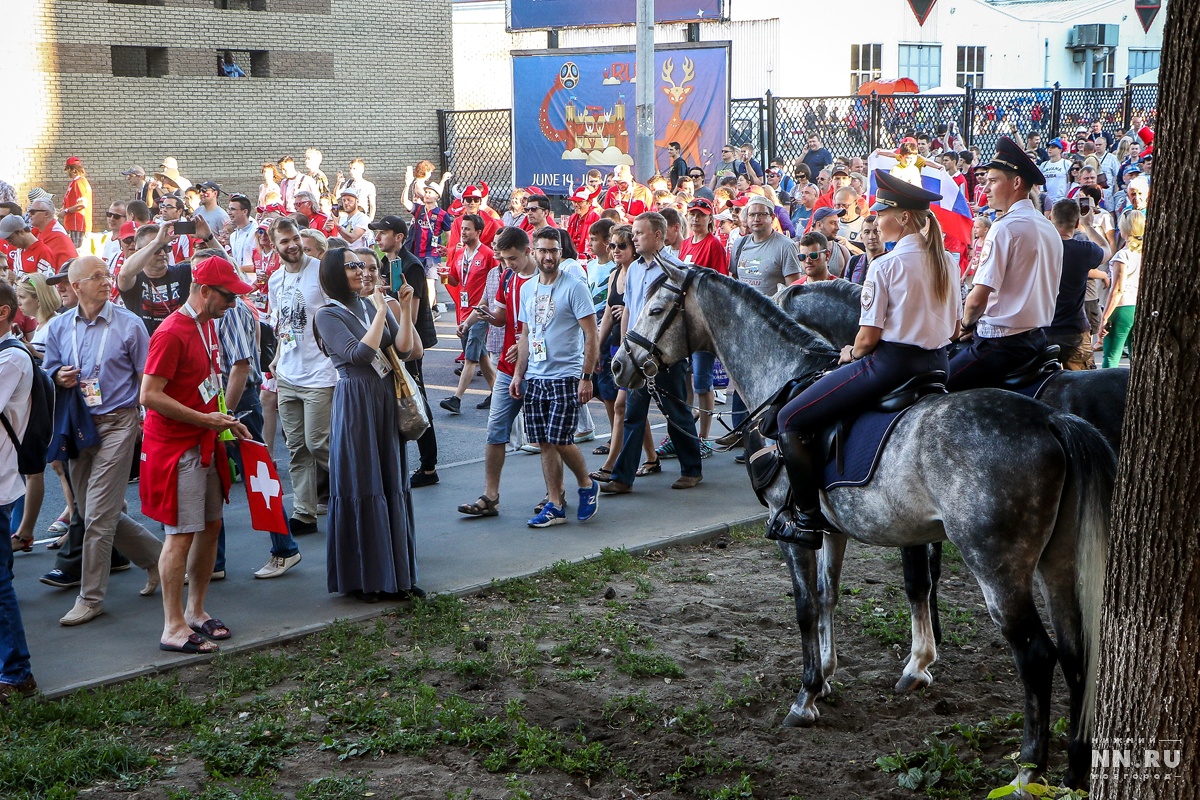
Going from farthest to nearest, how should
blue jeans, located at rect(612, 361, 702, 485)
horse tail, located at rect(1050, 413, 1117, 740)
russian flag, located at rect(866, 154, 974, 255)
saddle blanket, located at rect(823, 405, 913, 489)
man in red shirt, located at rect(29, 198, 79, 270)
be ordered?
1. man in red shirt, located at rect(29, 198, 79, 270)
2. russian flag, located at rect(866, 154, 974, 255)
3. blue jeans, located at rect(612, 361, 702, 485)
4. saddle blanket, located at rect(823, 405, 913, 489)
5. horse tail, located at rect(1050, 413, 1117, 740)

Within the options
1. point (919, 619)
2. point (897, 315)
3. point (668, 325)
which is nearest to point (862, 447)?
point (897, 315)

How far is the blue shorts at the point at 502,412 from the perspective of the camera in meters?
8.27

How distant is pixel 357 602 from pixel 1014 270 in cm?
420

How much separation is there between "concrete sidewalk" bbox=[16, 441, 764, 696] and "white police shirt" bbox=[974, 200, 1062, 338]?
10.2 feet

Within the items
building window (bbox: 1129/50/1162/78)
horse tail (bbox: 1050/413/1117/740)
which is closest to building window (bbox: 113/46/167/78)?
horse tail (bbox: 1050/413/1117/740)

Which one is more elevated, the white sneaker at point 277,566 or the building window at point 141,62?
the building window at point 141,62

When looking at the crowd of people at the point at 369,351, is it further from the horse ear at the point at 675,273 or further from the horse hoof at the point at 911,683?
the horse hoof at the point at 911,683

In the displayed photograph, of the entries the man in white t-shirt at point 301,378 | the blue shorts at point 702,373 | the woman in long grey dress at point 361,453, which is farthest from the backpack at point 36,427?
the blue shorts at point 702,373

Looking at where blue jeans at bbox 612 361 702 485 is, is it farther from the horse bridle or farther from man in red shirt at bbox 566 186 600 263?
man in red shirt at bbox 566 186 600 263

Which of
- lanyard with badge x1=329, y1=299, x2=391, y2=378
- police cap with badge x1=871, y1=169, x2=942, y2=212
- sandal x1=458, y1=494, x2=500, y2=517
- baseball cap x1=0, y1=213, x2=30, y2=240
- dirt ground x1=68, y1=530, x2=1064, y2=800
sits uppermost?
police cap with badge x1=871, y1=169, x2=942, y2=212

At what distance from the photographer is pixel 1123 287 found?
37.0ft

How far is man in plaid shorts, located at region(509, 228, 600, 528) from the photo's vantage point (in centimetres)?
801

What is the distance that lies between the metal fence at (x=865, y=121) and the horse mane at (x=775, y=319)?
→ 764 inches

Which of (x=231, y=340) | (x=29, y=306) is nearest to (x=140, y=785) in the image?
(x=231, y=340)
